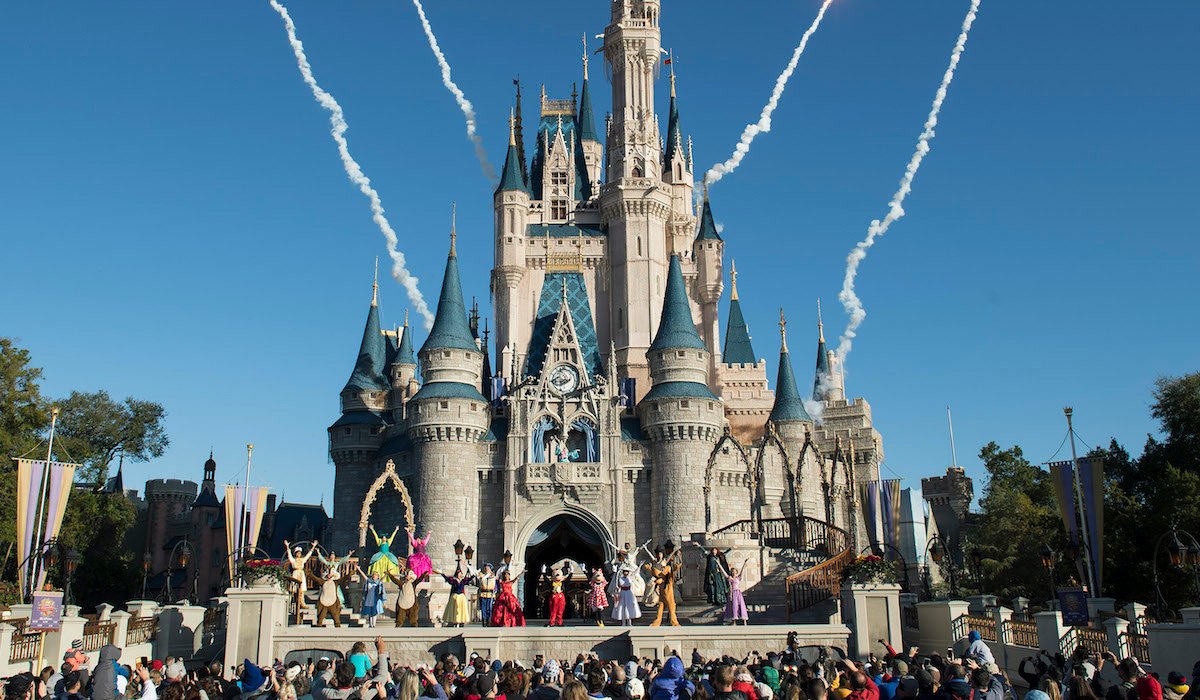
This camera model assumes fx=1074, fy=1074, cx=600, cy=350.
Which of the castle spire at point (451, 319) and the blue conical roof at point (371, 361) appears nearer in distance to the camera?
the castle spire at point (451, 319)

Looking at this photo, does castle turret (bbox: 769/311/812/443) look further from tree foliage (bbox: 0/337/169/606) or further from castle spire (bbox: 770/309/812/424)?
tree foliage (bbox: 0/337/169/606)

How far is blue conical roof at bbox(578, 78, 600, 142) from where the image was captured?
62.9m

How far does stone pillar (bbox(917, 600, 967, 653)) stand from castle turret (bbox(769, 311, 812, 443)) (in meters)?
27.5

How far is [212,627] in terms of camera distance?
84.0ft

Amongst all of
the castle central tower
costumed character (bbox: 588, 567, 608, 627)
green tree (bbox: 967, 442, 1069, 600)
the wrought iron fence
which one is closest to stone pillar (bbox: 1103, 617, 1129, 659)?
costumed character (bbox: 588, 567, 608, 627)

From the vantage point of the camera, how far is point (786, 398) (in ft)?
171

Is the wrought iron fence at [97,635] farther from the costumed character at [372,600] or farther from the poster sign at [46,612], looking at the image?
the costumed character at [372,600]

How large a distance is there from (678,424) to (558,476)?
5.59 metres

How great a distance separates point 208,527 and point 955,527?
4660 centimetres

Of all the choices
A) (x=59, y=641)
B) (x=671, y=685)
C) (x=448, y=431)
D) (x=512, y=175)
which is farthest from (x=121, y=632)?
(x=512, y=175)

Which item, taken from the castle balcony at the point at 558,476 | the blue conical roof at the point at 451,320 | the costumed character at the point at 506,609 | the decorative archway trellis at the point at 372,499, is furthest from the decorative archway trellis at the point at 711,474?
the costumed character at the point at 506,609

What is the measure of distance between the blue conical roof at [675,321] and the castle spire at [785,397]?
19.7ft

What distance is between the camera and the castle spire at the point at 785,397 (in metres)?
51.5

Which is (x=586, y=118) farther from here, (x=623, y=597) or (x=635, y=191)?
(x=623, y=597)
